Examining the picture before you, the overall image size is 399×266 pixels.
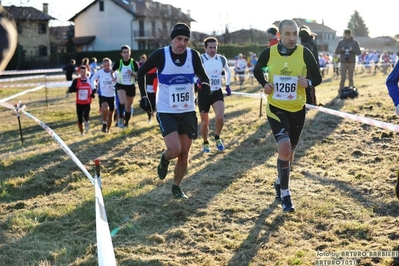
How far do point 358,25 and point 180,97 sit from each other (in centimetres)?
11986

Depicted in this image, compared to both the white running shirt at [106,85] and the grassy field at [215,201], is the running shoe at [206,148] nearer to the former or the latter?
the grassy field at [215,201]

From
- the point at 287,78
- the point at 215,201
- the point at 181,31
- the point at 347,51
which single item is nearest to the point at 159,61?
the point at 181,31

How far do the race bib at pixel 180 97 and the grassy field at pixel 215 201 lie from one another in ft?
3.92

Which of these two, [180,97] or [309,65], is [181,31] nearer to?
[180,97]

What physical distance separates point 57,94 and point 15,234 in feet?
68.0

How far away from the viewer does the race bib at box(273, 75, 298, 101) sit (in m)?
5.79

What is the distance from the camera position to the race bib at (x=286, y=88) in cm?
579

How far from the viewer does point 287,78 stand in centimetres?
579

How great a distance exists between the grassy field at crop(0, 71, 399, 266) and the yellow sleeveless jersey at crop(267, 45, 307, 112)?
1.23 meters

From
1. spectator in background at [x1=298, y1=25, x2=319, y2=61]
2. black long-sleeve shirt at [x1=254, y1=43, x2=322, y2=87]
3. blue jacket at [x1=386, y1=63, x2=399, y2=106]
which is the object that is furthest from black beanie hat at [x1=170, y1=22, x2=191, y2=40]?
spectator in background at [x1=298, y1=25, x2=319, y2=61]

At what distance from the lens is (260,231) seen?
17.0 ft

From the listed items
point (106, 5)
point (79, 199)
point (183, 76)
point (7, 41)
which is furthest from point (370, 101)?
point (106, 5)

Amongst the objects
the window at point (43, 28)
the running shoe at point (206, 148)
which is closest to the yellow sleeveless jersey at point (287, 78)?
the running shoe at point (206, 148)

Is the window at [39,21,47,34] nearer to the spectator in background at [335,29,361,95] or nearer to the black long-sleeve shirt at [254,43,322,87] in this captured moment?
the spectator in background at [335,29,361,95]
